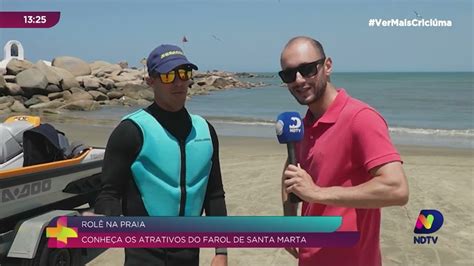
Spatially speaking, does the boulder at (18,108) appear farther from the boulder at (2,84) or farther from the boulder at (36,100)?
the boulder at (2,84)

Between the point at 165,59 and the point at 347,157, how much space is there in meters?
1.01

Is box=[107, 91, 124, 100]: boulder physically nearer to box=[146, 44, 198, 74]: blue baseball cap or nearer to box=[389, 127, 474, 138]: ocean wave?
box=[389, 127, 474, 138]: ocean wave

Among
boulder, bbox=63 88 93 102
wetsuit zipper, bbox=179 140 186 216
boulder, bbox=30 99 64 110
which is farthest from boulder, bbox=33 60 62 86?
wetsuit zipper, bbox=179 140 186 216

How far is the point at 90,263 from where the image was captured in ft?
16.9

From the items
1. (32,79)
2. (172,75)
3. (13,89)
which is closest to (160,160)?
(172,75)

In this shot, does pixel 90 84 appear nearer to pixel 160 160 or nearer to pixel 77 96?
pixel 77 96

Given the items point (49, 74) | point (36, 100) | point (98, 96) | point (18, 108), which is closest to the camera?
point (18, 108)

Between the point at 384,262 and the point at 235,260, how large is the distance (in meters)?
1.64

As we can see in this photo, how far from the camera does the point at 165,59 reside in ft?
7.81

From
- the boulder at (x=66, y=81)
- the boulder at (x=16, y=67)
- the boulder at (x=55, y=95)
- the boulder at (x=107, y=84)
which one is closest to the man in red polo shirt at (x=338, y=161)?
the boulder at (x=55, y=95)

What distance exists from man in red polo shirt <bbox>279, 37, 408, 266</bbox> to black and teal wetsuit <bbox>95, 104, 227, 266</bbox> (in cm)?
57

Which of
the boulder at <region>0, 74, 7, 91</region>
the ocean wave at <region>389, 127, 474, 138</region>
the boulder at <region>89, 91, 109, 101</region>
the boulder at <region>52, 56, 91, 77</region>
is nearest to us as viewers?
the ocean wave at <region>389, 127, 474, 138</region>

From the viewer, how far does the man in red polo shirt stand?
186cm

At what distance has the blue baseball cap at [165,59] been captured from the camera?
2363 millimetres
